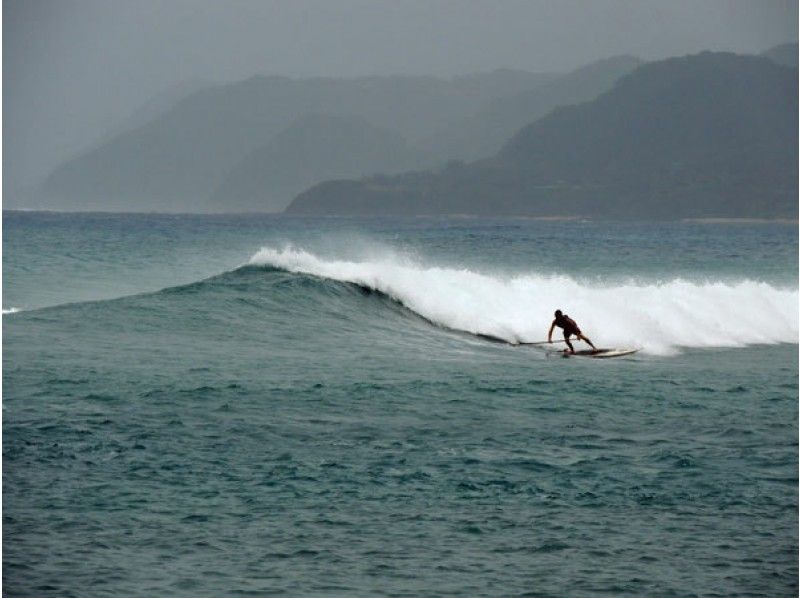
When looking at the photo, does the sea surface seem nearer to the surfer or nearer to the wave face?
the wave face

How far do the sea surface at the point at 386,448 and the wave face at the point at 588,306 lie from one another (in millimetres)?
158

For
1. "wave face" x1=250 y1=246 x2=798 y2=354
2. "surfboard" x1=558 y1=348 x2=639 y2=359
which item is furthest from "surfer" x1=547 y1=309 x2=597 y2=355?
"wave face" x1=250 y1=246 x2=798 y2=354

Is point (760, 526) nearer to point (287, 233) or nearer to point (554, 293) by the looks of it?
point (554, 293)

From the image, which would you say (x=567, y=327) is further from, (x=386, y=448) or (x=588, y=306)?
(x=386, y=448)

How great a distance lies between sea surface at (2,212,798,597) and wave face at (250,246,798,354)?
0.52 feet

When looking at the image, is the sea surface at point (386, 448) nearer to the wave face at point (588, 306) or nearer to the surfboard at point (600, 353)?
the wave face at point (588, 306)

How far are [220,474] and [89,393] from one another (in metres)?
5.49

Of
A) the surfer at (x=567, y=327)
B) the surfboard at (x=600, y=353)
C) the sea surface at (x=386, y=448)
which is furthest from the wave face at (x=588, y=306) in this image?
the surfer at (x=567, y=327)

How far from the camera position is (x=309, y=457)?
16297mm

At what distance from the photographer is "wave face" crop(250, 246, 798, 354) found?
3198cm

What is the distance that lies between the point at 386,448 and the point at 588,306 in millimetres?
18809

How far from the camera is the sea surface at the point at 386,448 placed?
12.4 m

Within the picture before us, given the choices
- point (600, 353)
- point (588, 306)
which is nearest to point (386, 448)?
point (600, 353)

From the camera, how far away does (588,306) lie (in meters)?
34.7
